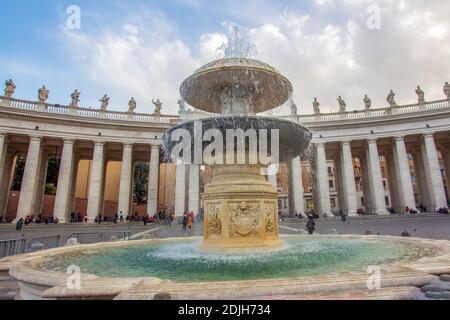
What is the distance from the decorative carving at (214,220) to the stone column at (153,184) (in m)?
28.3

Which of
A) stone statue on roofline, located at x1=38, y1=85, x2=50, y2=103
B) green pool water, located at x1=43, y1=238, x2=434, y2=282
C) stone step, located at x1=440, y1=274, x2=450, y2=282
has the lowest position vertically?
green pool water, located at x1=43, y1=238, x2=434, y2=282

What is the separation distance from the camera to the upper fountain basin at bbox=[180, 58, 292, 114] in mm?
8375

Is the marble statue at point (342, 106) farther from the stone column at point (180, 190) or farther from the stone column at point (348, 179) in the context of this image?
the stone column at point (180, 190)

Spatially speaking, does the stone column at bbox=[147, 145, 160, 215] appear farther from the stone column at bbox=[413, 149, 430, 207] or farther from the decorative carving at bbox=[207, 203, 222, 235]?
the stone column at bbox=[413, 149, 430, 207]

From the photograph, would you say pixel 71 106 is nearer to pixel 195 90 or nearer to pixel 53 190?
pixel 53 190

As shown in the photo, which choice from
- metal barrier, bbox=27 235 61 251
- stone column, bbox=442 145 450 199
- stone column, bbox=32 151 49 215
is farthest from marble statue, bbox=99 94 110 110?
stone column, bbox=442 145 450 199

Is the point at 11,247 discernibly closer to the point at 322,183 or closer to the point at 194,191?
the point at 194,191

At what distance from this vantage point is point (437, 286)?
3.28 m

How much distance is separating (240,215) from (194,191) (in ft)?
89.9

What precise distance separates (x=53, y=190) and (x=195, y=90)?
156 ft

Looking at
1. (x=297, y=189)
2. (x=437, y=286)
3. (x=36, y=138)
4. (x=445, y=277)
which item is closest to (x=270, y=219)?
(x=445, y=277)

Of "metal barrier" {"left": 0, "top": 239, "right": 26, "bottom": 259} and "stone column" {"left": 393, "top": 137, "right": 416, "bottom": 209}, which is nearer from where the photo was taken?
"metal barrier" {"left": 0, "top": 239, "right": 26, "bottom": 259}

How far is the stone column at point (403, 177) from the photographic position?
1332 inches

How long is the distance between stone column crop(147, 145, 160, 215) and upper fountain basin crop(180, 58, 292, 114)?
2624cm
